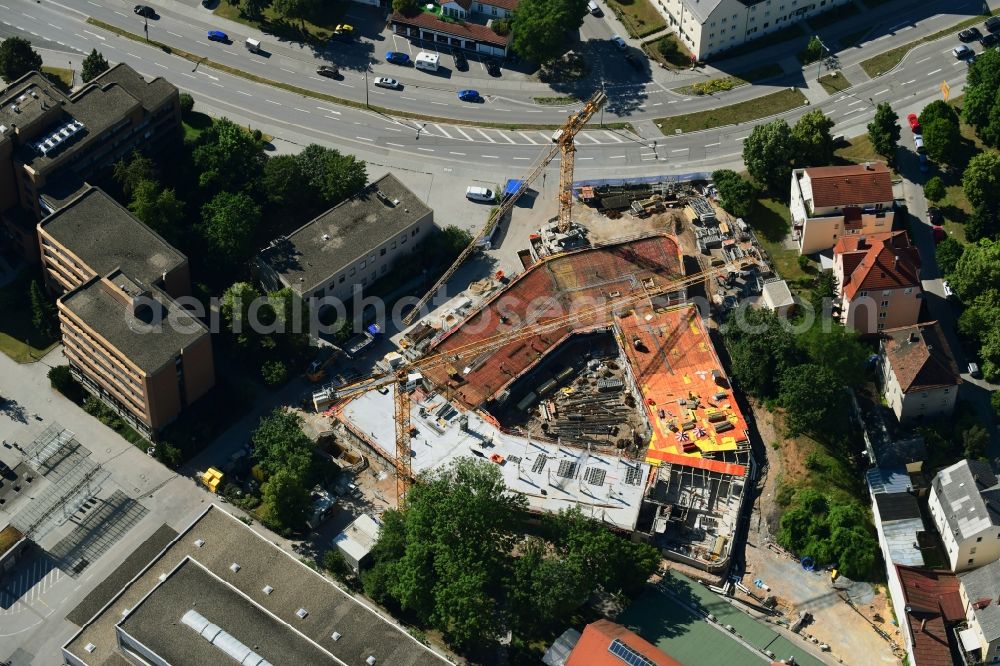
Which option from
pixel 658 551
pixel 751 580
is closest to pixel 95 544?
pixel 658 551

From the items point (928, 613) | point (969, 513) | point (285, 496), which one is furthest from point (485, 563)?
point (969, 513)

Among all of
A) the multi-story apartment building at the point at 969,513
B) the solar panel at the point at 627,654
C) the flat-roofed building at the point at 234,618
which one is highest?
the multi-story apartment building at the point at 969,513

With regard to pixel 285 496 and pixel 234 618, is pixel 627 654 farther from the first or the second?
pixel 285 496

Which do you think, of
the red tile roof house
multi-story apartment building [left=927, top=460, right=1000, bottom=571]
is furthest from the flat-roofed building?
multi-story apartment building [left=927, top=460, right=1000, bottom=571]

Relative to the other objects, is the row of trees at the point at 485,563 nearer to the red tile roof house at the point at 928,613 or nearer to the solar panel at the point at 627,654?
the solar panel at the point at 627,654

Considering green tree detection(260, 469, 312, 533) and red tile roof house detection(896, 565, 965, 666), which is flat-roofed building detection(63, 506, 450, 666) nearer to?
green tree detection(260, 469, 312, 533)

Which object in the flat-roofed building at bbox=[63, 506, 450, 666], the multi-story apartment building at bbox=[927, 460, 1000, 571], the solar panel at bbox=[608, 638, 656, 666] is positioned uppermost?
the multi-story apartment building at bbox=[927, 460, 1000, 571]

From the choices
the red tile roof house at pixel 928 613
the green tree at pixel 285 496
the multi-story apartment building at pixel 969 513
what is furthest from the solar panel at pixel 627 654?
the green tree at pixel 285 496
